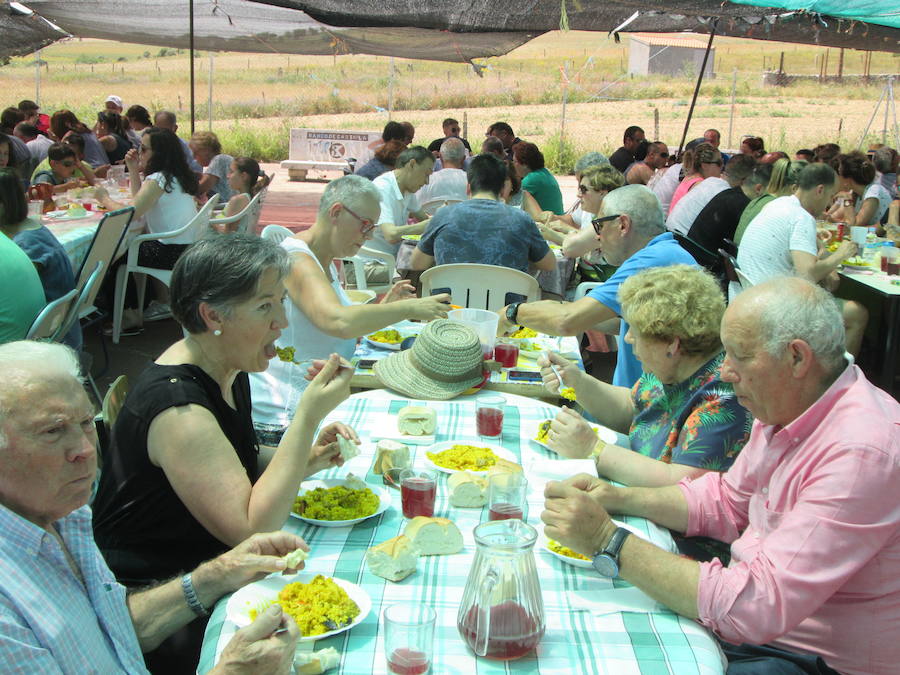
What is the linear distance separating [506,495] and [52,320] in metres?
3.02

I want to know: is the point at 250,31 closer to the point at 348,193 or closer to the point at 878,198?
the point at 348,193

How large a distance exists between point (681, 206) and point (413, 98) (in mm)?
24983

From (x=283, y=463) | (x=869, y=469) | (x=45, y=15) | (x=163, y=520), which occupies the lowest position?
(x=163, y=520)

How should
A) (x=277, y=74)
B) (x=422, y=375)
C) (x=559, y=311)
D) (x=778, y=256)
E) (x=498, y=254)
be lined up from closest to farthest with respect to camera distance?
(x=422, y=375), (x=559, y=311), (x=498, y=254), (x=778, y=256), (x=277, y=74)

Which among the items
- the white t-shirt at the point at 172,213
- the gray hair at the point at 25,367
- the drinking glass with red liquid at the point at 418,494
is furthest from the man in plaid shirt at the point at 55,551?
the white t-shirt at the point at 172,213

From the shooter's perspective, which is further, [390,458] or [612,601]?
[390,458]

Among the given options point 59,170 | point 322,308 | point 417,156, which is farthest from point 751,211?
point 59,170

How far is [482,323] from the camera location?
3.50m

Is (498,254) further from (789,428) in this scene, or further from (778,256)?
(789,428)

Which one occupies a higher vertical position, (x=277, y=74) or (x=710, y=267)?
(x=277, y=74)

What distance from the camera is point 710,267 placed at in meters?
6.98

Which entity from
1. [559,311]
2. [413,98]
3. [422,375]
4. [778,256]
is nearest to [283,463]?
[422,375]

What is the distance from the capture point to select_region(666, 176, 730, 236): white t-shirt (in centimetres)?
739

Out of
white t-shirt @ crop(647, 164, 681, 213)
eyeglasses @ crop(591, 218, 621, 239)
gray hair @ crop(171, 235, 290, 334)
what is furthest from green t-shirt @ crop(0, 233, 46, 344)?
white t-shirt @ crop(647, 164, 681, 213)
